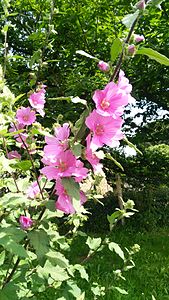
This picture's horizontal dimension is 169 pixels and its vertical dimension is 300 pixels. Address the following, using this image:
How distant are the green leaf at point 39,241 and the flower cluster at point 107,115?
291mm

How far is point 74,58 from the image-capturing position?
260 inches

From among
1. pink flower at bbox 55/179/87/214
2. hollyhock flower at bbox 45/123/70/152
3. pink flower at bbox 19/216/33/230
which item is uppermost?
hollyhock flower at bbox 45/123/70/152

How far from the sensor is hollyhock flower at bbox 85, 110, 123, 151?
1173 mm

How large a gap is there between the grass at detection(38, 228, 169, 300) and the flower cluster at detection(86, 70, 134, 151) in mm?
2131

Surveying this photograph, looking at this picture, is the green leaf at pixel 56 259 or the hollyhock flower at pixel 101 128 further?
the green leaf at pixel 56 259

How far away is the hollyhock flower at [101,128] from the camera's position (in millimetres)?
1173

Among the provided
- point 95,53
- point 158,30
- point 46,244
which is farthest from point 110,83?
point 95,53

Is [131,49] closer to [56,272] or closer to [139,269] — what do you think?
[56,272]

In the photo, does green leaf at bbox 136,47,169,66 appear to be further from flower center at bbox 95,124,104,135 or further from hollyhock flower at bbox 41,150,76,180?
hollyhock flower at bbox 41,150,76,180

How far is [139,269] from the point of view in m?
5.12

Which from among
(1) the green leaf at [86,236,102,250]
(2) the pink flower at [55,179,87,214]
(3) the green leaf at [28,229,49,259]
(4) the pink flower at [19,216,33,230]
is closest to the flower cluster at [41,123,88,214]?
(2) the pink flower at [55,179,87,214]

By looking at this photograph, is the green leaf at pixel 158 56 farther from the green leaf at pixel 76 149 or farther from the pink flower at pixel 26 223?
the pink flower at pixel 26 223

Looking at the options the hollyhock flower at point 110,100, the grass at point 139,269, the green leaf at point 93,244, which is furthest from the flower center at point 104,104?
A: the grass at point 139,269

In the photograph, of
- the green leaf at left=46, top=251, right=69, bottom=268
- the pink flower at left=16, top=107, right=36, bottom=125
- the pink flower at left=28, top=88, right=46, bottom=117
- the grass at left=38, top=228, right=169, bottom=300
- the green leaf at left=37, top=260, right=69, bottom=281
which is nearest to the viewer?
the green leaf at left=46, top=251, right=69, bottom=268
